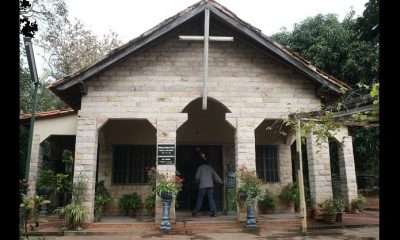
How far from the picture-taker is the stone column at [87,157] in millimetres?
8797

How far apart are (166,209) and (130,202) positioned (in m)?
2.70

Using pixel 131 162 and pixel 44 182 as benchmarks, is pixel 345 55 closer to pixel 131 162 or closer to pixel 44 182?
pixel 131 162

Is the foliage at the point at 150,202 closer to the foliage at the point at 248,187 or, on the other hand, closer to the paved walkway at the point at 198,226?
the paved walkway at the point at 198,226

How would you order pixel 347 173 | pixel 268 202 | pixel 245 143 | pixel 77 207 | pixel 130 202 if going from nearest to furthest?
pixel 77 207 < pixel 245 143 < pixel 130 202 < pixel 268 202 < pixel 347 173

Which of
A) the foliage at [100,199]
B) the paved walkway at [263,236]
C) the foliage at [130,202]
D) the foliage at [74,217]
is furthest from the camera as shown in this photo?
the foliage at [130,202]

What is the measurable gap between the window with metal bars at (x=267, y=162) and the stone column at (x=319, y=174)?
7.92 feet

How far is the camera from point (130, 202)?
1069 centimetres

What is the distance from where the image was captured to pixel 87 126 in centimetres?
922

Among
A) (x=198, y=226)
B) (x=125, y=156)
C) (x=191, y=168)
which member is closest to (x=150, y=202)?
(x=125, y=156)

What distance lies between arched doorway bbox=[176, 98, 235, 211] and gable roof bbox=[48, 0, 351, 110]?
3038mm

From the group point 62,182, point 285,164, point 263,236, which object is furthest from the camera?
point 285,164

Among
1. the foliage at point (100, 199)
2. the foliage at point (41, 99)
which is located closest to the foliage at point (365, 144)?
the foliage at point (100, 199)

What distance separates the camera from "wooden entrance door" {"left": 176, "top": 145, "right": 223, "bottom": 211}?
38.3 feet

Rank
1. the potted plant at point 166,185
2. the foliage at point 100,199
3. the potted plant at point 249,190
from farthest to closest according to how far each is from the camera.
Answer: the foliage at point 100,199
the potted plant at point 249,190
the potted plant at point 166,185
